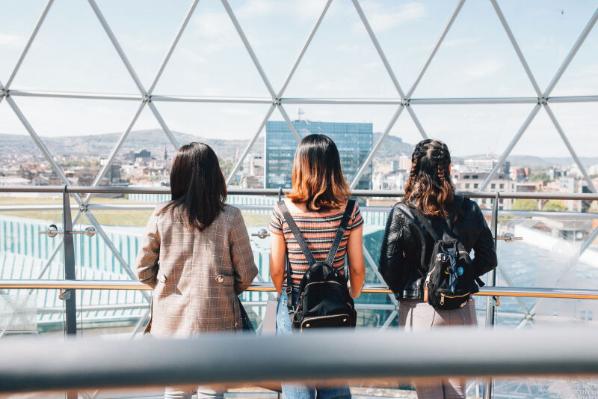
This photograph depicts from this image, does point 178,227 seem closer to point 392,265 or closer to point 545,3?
point 392,265

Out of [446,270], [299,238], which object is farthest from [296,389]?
[446,270]

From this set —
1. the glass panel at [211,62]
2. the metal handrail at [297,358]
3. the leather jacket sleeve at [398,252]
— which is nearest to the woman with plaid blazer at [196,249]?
the leather jacket sleeve at [398,252]

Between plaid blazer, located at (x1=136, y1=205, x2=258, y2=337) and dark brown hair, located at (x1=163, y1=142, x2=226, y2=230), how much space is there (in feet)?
0.13

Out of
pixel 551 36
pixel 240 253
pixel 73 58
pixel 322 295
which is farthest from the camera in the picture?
pixel 73 58

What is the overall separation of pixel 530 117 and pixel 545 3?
2.03 m

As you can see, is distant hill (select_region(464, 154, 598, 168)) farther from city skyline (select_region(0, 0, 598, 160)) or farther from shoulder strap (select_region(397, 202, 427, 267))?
shoulder strap (select_region(397, 202, 427, 267))

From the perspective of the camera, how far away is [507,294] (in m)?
3.35

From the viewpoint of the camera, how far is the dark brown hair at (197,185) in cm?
236

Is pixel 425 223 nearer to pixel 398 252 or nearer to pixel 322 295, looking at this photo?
pixel 398 252

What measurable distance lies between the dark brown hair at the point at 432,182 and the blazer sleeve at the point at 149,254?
126cm

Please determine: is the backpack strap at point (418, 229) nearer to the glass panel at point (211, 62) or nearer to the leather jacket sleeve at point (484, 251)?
the leather jacket sleeve at point (484, 251)

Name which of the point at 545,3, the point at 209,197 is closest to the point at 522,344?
the point at 209,197

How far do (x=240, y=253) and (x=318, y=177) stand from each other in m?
0.53

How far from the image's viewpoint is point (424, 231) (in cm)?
249
